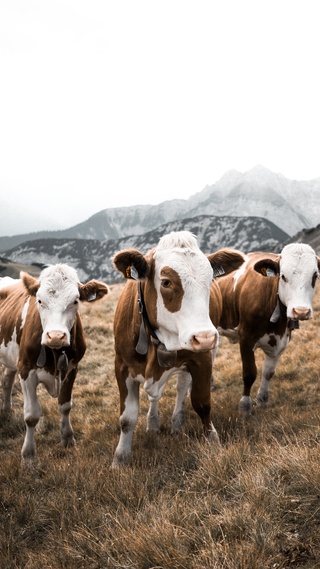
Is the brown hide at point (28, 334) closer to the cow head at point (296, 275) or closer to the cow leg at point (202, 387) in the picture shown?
the cow leg at point (202, 387)

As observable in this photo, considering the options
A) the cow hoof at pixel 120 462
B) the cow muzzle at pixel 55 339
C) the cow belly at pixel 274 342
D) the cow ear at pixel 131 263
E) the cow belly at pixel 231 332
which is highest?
the cow ear at pixel 131 263

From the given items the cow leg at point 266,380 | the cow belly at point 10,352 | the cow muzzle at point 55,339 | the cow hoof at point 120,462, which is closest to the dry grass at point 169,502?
the cow hoof at point 120,462

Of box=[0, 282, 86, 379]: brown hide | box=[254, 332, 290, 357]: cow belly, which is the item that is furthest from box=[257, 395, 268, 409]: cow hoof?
box=[0, 282, 86, 379]: brown hide

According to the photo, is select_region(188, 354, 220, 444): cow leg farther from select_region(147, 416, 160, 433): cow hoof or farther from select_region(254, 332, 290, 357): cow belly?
select_region(254, 332, 290, 357): cow belly

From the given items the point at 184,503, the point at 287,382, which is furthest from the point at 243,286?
the point at 184,503

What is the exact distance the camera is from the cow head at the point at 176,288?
3350mm

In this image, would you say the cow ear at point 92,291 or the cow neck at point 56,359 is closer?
the cow neck at point 56,359

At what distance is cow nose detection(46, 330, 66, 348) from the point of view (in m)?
4.52

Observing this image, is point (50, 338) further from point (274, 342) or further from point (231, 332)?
point (231, 332)

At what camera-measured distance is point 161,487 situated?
372 centimetres

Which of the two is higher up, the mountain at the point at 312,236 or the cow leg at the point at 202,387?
the cow leg at the point at 202,387

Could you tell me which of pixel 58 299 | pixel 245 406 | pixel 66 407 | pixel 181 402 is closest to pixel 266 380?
pixel 245 406

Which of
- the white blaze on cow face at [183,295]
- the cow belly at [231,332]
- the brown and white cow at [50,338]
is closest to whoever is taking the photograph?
the white blaze on cow face at [183,295]

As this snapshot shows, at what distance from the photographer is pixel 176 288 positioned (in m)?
3.58
